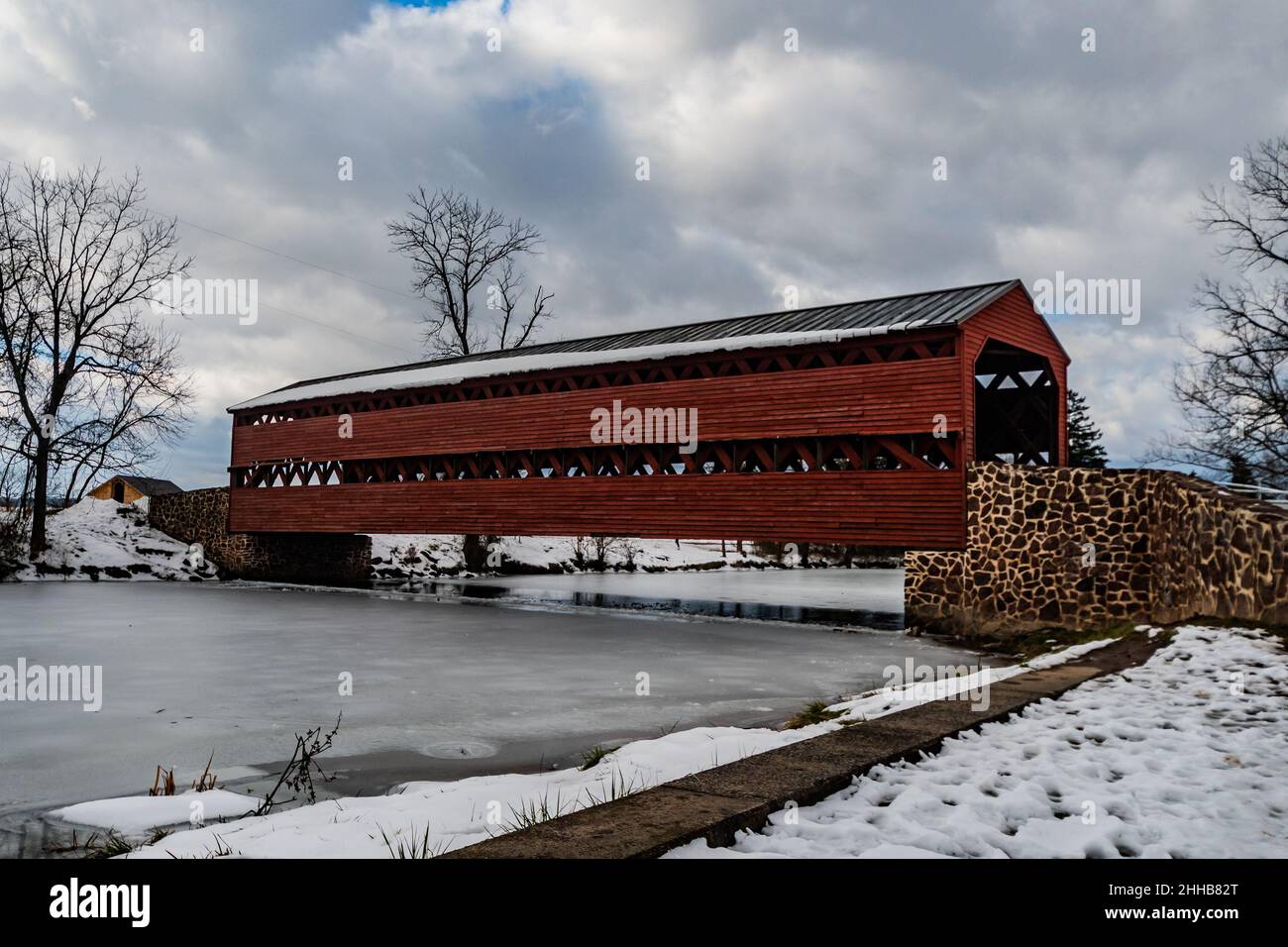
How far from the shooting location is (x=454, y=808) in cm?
358

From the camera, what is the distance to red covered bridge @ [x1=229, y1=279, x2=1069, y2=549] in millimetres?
13867

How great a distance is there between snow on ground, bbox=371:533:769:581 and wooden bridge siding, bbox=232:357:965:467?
473 centimetres

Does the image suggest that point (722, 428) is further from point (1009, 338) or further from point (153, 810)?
point (153, 810)

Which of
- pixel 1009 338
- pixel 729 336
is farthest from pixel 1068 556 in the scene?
pixel 729 336

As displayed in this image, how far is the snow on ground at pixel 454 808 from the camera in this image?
10.2ft

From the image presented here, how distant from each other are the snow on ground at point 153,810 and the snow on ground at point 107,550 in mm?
24547

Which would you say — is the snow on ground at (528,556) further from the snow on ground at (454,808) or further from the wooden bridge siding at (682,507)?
the snow on ground at (454,808)

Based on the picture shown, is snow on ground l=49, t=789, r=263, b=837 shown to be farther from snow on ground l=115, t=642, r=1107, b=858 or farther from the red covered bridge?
the red covered bridge

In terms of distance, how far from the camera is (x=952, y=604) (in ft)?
44.8

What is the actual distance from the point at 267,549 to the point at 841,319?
19.0 metres

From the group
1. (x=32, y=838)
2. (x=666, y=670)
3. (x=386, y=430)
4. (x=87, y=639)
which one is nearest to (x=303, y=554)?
(x=386, y=430)
